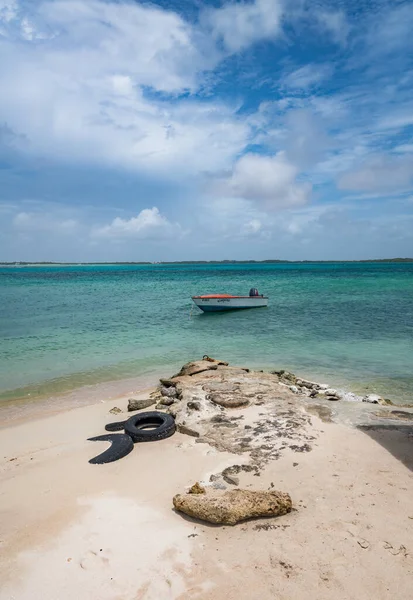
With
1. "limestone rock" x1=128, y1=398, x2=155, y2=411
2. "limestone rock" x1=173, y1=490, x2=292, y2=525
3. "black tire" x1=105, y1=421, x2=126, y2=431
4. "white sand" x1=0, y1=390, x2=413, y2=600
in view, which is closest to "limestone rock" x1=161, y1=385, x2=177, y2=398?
"limestone rock" x1=128, y1=398, x2=155, y2=411

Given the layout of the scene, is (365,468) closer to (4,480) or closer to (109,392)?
(4,480)

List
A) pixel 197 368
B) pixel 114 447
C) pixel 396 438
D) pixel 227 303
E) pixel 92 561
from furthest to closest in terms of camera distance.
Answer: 1. pixel 227 303
2. pixel 197 368
3. pixel 396 438
4. pixel 114 447
5. pixel 92 561

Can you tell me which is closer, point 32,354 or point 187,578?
point 187,578

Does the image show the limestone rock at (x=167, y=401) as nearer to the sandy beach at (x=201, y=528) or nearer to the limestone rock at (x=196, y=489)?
the sandy beach at (x=201, y=528)

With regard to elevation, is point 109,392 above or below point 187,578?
below

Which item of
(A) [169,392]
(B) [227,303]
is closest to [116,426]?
(A) [169,392]

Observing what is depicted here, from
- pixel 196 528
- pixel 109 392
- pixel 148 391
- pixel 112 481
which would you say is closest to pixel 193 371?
pixel 148 391

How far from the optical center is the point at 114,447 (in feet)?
21.3

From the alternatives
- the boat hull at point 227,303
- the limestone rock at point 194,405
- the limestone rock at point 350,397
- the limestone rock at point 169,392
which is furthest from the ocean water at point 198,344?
the limestone rock at point 194,405

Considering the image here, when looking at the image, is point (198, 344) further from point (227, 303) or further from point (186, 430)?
point (227, 303)

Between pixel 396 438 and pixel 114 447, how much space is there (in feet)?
16.1

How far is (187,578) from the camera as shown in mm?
3691

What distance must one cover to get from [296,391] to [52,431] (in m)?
5.91

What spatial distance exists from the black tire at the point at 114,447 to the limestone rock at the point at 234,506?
6.06 feet
